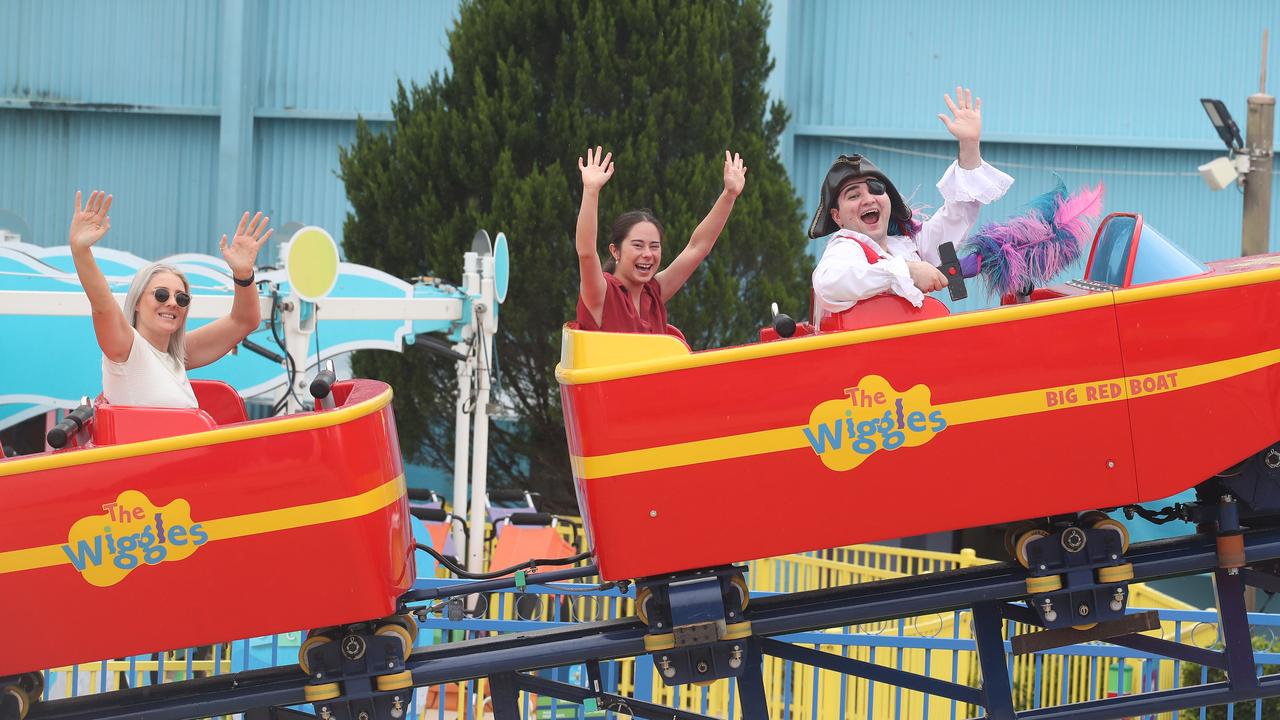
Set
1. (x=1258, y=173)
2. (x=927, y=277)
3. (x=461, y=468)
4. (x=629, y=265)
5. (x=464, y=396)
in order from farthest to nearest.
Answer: (x=1258, y=173)
(x=461, y=468)
(x=464, y=396)
(x=629, y=265)
(x=927, y=277)

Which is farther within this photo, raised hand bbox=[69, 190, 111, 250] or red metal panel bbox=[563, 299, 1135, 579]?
raised hand bbox=[69, 190, 111, 250]

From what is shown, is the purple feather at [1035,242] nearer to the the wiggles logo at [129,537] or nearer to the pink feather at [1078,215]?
the pink feather at [1078,215]

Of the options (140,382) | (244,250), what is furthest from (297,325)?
(140,382)

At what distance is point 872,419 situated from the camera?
9.99ft

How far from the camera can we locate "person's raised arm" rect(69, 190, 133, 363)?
3.21 m

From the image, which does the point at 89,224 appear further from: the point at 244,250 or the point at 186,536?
the point at 186,536

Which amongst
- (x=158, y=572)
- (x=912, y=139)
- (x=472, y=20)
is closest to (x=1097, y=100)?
(x=912, y=139)

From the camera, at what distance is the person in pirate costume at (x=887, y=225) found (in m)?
3.23

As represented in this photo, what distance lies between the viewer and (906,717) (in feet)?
19.2

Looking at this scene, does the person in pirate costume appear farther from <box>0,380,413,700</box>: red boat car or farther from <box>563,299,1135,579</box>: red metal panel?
<box>0,380,413,700</box>: red boat car

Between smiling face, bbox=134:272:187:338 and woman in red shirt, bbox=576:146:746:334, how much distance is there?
1147 mm

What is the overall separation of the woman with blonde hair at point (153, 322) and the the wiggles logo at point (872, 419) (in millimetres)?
1574

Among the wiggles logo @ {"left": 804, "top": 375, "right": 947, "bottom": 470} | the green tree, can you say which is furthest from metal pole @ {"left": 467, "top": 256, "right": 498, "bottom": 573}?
the wiggles logo @ {"left": 804, "top": 375, "right": 947, "bottom": 470}

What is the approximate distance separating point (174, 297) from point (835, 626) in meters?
2.06
